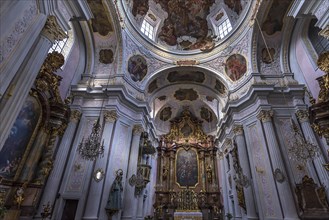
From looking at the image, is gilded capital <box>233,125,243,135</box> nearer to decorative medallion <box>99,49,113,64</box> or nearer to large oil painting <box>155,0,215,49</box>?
large oil painting <box>155,0,215,49</box>

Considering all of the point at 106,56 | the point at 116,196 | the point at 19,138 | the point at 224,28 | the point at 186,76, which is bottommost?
the point at 116,196

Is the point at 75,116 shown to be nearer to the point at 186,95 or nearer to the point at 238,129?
the point at 238,129

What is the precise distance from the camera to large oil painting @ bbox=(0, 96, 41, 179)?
5898 millimetres

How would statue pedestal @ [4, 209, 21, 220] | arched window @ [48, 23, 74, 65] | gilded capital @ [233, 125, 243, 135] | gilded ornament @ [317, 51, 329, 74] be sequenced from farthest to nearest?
gilded capital @ [233, 125, 243, 135] < arched window @ [48, 23, 74, 65] < gilded ornament @ [317, 51, 329, 74] < statue pedestal @ [4, 209, 21, 220]

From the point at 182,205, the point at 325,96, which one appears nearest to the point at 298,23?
the point at 325,96

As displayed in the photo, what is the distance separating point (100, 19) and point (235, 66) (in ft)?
28.7

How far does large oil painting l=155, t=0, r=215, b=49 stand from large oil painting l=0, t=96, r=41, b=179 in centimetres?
1058

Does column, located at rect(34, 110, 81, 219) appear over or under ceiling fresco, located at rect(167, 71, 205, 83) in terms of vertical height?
under

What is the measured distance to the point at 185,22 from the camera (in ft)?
47.5

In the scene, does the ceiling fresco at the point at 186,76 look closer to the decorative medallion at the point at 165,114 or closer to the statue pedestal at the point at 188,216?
the decorative medallion at the point at 165,114

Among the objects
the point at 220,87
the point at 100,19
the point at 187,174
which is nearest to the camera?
the point at 100,19

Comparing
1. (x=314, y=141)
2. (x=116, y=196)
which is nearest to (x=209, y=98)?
(x=314, y=141)

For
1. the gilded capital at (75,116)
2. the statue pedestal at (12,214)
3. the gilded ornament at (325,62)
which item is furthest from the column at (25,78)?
the gilded ornament at (325,62)

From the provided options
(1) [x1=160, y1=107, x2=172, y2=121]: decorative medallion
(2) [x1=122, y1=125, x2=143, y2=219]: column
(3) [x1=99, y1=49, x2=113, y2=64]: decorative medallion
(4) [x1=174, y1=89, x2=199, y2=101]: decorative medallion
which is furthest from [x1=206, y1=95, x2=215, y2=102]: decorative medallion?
(3) [x1=99, y1=49, x2=113, y2=64]: decorative medallion
